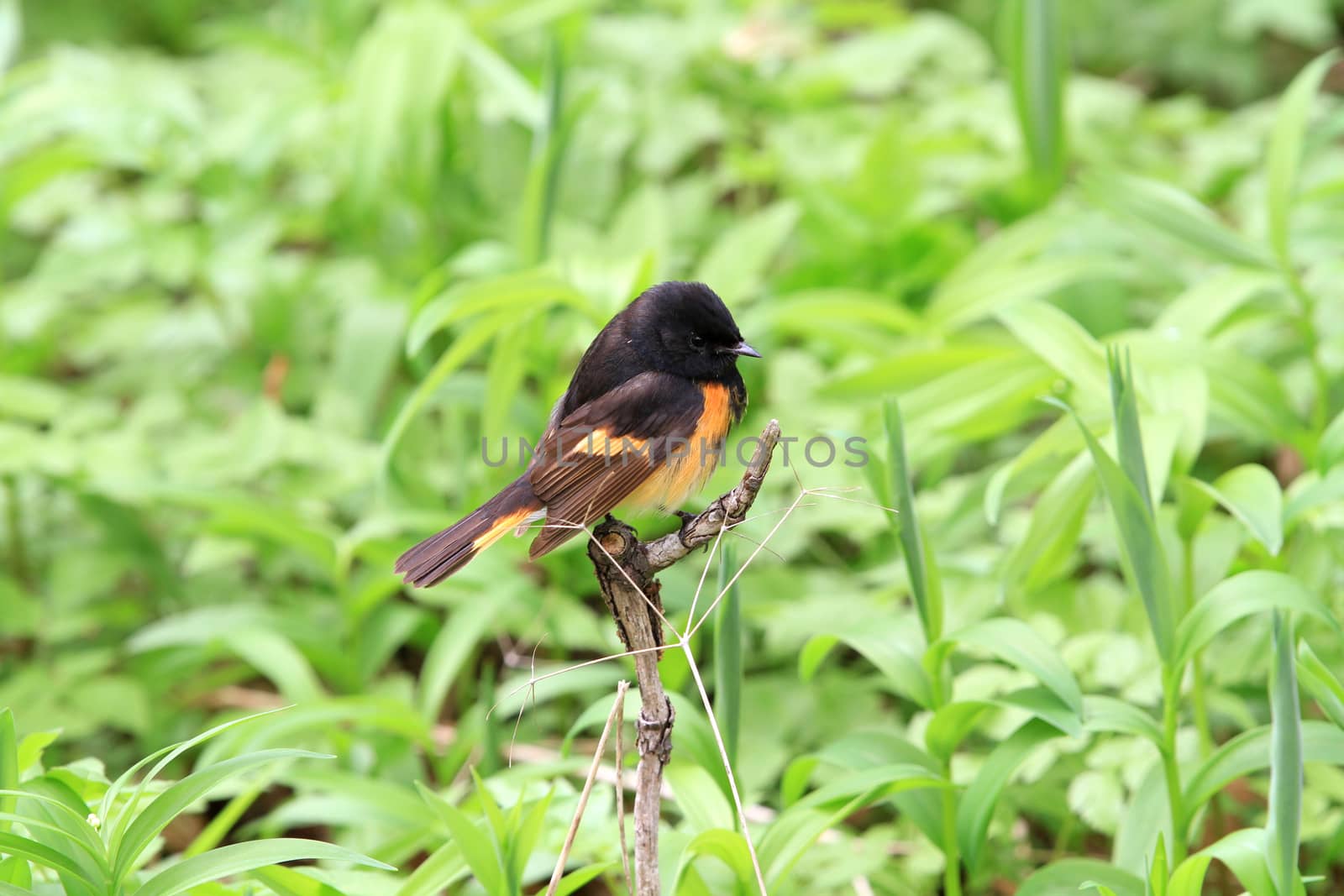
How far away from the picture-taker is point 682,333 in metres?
2.22

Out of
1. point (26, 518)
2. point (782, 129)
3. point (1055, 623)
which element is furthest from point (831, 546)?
point (26, 518)

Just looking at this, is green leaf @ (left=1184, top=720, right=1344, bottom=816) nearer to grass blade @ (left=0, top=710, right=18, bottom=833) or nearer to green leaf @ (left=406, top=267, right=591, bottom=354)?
green leaf @ (left=406, top=267, right=591, bottom=354)

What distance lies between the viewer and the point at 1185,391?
2.43 metres

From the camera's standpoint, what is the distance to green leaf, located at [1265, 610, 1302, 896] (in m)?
1.69

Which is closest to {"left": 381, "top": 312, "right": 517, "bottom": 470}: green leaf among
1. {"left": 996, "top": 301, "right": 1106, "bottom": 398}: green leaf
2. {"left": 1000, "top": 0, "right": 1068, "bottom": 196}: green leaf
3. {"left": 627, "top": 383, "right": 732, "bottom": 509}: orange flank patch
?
{"left": 627, "top": 383, "right": 732, "bottom": 509}: orange flank patch

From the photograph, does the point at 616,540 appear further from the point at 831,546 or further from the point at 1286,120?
the point at 1286,120

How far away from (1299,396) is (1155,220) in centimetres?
76

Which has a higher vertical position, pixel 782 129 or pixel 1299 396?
pixel 782 129

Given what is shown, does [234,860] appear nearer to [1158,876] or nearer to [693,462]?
[693,462]

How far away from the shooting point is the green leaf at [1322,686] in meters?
1.90

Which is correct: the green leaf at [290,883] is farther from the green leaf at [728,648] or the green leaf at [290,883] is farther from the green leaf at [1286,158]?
the green leaf at [1286,158]

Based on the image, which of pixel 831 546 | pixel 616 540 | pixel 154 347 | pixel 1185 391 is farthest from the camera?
pixel 154 347

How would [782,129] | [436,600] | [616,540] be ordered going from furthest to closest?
[782,129] < [436,600] < [616,540]

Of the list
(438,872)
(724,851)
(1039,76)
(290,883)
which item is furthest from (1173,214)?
(290,883)
